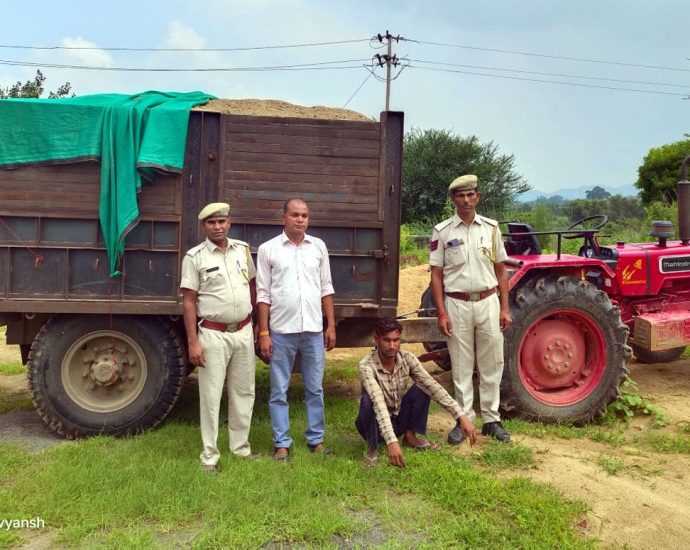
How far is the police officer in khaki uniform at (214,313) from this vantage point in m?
3.62

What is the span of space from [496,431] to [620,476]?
2.76 ft

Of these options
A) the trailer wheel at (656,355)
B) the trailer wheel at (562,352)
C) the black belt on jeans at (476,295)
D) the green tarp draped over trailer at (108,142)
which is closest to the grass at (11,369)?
the green tarp draped over trailer at (108,142)

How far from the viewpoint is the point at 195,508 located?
3.09 metres

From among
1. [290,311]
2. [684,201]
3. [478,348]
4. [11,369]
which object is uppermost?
[684,201]

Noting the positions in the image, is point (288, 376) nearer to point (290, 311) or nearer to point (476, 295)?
point (290, 311)

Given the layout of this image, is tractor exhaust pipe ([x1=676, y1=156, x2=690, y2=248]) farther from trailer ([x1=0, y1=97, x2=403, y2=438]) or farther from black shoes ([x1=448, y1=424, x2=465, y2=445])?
black shoes ([x1=448, y1=424, x2=465, y2=445])

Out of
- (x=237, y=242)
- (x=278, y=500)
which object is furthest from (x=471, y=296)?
(x=278, y=500)

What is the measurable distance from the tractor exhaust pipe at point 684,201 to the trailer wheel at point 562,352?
139cm

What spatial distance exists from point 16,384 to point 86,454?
267 centimetres

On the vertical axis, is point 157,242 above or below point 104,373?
above

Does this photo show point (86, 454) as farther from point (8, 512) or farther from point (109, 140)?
point (109, 140)

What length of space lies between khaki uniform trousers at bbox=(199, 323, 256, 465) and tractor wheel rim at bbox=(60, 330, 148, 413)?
863 mm

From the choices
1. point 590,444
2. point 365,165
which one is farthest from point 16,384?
point 590,444

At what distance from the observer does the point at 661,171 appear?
1955 cm
